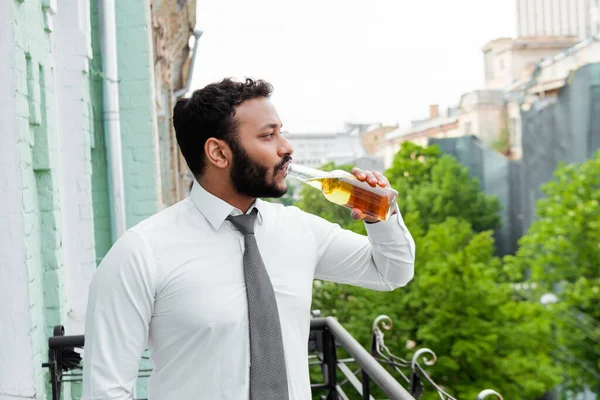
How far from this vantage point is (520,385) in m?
21.5

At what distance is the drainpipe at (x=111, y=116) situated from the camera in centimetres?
560

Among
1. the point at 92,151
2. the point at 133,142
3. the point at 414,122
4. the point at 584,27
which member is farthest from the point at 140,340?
the point at 584,27

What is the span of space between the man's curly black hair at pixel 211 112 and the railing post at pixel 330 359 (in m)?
1.89

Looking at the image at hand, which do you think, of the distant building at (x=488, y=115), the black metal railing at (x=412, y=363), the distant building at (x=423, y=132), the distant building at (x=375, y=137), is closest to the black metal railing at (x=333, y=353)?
the black metal railing at (x=412, y=363)

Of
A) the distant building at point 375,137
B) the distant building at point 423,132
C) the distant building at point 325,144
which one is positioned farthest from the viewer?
the distant building at point 325,144

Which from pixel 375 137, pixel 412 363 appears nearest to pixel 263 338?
pixel 412 363

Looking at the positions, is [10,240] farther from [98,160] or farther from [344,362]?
[98,160]

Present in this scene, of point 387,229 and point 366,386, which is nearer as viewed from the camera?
point 387,229

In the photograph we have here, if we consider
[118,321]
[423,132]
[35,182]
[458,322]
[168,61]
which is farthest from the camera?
[423,132]

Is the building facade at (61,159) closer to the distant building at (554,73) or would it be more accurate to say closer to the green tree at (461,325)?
the green tree at (461,325)

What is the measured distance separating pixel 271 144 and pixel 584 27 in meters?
137

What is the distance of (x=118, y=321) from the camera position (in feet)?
5.45

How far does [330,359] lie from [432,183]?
37.2 metres

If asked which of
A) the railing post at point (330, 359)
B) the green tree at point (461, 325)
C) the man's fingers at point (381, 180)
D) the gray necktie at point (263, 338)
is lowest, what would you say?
the green tree at point (461, 325)
